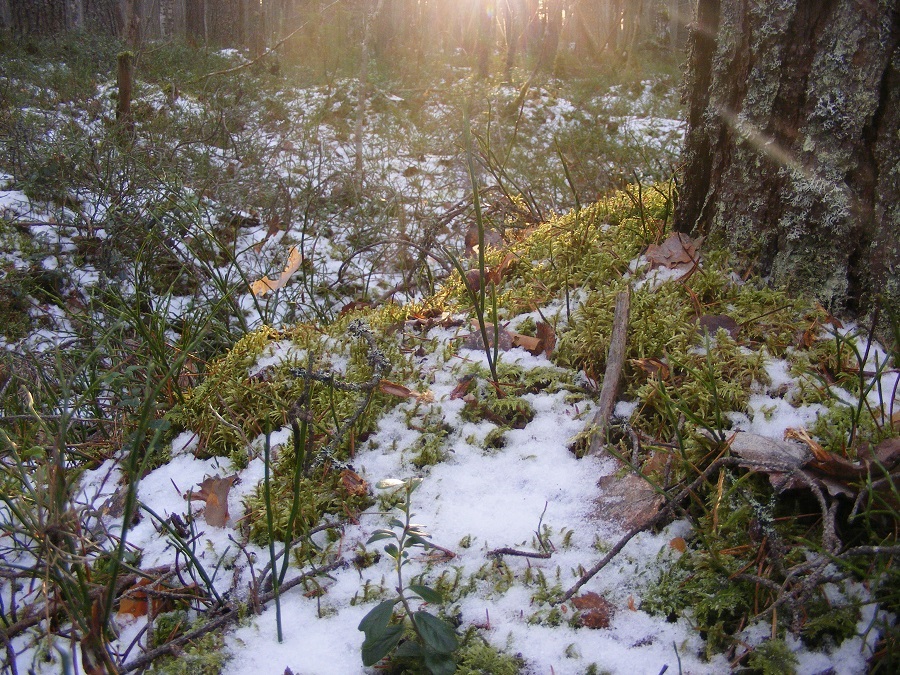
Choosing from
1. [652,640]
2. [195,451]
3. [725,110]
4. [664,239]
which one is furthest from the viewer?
[664,239]

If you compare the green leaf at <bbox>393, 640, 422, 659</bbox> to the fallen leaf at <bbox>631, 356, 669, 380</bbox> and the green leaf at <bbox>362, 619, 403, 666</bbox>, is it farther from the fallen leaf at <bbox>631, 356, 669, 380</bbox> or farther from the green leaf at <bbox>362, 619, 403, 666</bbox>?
the fallen leaf at <bbox>631, 356, 669, 380</bbox>

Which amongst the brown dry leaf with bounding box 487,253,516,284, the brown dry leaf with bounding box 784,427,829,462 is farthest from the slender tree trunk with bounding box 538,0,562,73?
the brown dry leaf with bounding box 784,427,829,462

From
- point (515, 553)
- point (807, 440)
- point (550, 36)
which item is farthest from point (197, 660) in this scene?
point (550, 36)

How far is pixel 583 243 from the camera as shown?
217cm

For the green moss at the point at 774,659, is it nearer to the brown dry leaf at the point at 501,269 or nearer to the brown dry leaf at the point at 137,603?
the brown dry leaf at the point at 137,603

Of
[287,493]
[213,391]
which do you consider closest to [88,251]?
[213,391]

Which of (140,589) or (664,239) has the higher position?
(664,239)

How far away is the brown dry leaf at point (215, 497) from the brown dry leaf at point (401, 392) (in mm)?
494

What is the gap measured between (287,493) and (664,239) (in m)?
1.56

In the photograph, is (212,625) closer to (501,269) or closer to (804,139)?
(501,269)

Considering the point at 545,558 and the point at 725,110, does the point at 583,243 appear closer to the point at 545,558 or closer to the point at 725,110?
the point at 725,110

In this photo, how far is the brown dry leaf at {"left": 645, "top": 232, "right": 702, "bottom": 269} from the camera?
1920 millimetres

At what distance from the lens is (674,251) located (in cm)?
197

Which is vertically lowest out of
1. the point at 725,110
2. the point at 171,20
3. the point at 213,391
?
the point at 213,391
